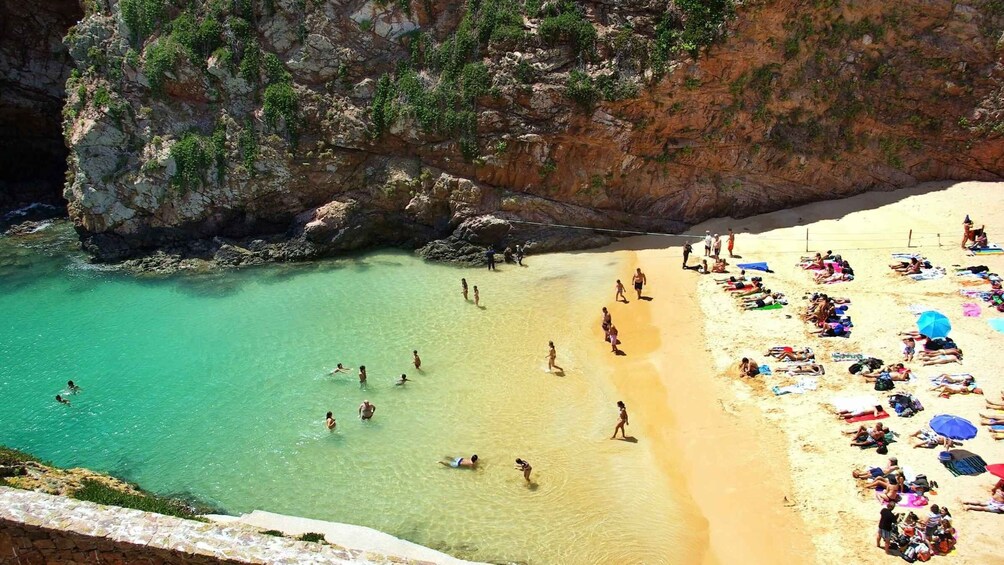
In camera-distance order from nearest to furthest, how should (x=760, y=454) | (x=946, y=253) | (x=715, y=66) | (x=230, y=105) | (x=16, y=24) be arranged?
(x=760, y=454) < (x=946, y=253) < (x=715, y=66) < (x=230, y=105) < (x=16, y=24)

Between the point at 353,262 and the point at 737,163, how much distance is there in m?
16.2

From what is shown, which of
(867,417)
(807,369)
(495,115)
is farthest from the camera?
(495,115)

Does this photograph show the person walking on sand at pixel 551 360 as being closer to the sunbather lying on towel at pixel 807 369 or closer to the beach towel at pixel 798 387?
the beach towel at pixel 798 387

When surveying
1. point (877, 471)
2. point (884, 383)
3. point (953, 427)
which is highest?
point (884, 383)

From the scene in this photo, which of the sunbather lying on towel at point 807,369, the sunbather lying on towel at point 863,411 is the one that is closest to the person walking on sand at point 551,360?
the sunbather lying on towel at point 807,369

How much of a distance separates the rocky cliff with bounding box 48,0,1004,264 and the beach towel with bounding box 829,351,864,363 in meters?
10.4

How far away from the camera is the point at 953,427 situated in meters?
13.8

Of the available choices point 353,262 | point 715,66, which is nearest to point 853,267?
point 715,66

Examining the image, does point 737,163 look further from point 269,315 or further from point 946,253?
point 269,315

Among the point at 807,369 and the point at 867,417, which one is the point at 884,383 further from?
the point at 807,369

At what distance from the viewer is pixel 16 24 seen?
3250cm

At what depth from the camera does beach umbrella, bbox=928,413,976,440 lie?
44.8 feet

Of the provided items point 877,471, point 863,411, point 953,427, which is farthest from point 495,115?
point 953,427

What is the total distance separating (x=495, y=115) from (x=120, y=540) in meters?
20.4
